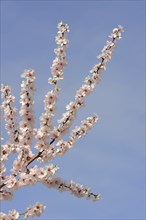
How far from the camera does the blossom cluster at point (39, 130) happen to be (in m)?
14.9

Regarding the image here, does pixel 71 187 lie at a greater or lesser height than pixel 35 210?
greater

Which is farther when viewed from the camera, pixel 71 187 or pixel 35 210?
pixel 71 187

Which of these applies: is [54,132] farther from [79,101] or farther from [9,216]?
[9,216]

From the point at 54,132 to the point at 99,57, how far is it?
9.92 feet

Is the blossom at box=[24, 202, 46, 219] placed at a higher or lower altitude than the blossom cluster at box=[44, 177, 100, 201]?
lower

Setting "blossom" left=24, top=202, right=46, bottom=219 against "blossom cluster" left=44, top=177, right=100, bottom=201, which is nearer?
"blossom" left=24, top=202, right=46, bottom=219

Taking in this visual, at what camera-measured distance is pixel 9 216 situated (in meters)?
15.0

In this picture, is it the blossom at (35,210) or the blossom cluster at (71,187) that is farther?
the blossom cluster at (71,187)

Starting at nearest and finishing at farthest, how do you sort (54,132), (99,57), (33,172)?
(33,172)
(54,132)
(99,57)

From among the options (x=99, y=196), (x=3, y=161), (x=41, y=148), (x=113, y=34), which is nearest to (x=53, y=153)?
(x=41, y=148)

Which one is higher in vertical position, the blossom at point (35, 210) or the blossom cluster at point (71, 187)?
the blossom cluster at point (71, 187)

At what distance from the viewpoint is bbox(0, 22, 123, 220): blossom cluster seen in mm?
14945

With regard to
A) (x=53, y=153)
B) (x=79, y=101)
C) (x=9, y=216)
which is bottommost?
(x=9, y=216)

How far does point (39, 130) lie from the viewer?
15562 millimetres
